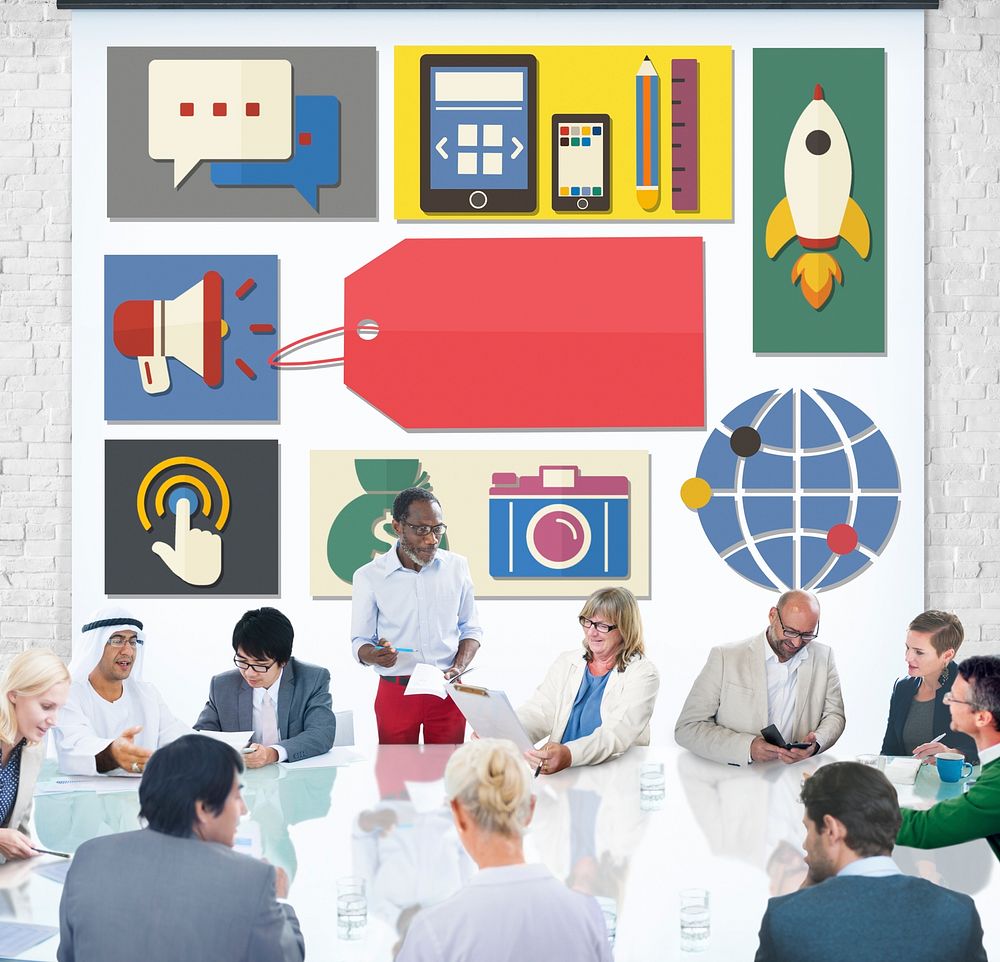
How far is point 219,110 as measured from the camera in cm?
523

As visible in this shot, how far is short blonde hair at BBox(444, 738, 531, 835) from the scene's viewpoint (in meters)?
1.98

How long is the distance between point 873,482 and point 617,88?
2.16 metres

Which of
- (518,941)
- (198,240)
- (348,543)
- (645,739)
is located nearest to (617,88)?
(198,240)

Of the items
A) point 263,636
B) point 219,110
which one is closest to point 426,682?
point 263,636

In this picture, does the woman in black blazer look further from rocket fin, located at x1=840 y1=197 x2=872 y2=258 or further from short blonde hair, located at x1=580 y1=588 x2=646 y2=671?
rocket fin, located at x1=840 y1=197 x2=872 y2=258

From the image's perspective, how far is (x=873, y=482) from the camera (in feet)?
17.4

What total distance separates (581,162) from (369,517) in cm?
190

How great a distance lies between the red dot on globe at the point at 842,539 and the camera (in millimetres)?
5273

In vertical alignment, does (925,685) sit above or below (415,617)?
below

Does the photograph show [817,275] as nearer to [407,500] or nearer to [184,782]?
[407,500]

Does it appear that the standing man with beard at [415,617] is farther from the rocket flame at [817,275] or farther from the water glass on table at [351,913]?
the water glass on table at [351,913]

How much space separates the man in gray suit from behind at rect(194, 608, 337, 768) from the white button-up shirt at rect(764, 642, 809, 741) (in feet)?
5.12

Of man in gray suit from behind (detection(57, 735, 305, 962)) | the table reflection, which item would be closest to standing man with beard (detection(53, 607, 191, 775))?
the table reflection

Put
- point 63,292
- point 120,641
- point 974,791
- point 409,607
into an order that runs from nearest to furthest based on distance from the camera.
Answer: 1. point 974,791
2. point 120,641
3. point 409,607
4. point 63,292
